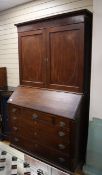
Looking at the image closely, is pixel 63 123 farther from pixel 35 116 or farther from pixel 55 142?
pixel 35 116

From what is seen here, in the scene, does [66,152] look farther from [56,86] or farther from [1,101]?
[1,101]

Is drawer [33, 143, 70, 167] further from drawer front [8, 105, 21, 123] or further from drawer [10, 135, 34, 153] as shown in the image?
drawer front [8, 105, 21, 123]

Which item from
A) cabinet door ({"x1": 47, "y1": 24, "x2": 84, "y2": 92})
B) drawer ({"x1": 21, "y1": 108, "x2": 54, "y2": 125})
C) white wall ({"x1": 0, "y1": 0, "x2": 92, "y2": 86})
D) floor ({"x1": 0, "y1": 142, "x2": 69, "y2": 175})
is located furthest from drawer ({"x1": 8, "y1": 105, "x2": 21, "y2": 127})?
white wall ({"x1": 0, "y1": 0, "x2": 92, "y2": 86})

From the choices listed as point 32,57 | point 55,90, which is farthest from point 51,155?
point 32,57

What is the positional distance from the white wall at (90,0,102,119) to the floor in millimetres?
1014

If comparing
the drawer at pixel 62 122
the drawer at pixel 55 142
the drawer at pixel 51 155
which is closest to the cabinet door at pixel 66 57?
the drawer at pixel 62 122

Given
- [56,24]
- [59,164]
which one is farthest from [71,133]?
[56,24]

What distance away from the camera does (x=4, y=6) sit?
140 inches

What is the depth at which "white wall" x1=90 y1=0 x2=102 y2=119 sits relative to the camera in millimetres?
2145

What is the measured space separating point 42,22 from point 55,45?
1.32ft

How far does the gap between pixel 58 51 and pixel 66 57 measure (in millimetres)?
158

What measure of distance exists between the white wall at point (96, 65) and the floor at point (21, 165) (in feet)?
3.33

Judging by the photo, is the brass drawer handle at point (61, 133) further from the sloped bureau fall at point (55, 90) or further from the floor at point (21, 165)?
the floor at point (21, 165)

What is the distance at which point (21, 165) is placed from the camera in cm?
286
